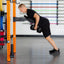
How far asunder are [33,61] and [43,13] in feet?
13.7

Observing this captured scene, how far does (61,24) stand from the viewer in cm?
739

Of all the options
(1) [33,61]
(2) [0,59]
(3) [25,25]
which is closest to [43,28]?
(1) [33,61]

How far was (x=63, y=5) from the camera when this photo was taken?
734 cm

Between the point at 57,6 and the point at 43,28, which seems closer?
the point at 43,28

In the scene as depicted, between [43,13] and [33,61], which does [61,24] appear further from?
[33,61]

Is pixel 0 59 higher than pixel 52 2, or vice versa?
pixel 52 2

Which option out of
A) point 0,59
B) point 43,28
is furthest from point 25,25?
point 0,59

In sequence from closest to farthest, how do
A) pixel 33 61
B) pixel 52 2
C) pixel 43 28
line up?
pixel 33 61
pixel 43 28
pixel 52 2

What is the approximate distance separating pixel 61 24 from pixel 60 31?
1.02ft

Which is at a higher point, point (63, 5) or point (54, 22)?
point (63, 5)

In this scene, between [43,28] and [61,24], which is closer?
[43,28]

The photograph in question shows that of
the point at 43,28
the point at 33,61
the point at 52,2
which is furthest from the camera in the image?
the point at 52,2

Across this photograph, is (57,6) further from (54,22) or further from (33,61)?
(33,61)

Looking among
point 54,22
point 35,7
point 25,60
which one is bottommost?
point 25,60
